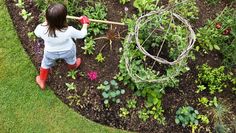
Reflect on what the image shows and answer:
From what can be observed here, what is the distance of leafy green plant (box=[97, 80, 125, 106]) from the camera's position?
4.75 m

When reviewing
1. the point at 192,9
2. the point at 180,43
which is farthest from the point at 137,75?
the point at 192,9

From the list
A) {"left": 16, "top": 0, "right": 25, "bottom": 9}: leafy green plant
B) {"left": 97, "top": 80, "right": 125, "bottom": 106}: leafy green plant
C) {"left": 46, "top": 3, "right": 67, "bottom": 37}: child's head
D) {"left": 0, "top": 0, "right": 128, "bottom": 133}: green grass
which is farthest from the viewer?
{"left": 16, "top": 0, "right": 25, "bottom": 9}: leafy green plant

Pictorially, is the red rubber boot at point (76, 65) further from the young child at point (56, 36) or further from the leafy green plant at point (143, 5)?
the leafy green plant at point (143, 5)

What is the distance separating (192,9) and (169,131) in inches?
60.2

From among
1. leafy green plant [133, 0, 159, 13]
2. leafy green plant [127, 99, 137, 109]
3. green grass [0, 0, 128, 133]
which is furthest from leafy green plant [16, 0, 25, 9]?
leafy green plant [127, 99, 137, 109]

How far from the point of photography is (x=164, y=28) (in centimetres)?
498

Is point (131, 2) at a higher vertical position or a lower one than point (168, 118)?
higher

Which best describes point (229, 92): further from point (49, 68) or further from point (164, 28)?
point (49, 68)

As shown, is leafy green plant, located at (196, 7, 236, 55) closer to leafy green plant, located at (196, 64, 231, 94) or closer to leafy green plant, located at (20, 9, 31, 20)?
leafy green plant, located at (196, 64, 231, 94)

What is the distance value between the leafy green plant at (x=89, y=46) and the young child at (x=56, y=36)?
0.25m

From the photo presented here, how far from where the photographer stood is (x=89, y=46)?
194 inches

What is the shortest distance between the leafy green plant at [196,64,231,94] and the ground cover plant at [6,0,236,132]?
0.01 m

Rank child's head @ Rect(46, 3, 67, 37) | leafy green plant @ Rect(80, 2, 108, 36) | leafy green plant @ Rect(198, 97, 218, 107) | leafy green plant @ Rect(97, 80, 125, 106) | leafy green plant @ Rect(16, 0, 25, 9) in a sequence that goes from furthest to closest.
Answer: leafy green plant @ Rect(16, 0, 25, 9), leafy green plant @ Rect(80, 2, 108, 36), leafy green plant @ Rect(198, 97, 218, 107), leafy green plant @ Rect(97, 80, 125, 106), child's head @ Rect(46, 3, 67, 37)

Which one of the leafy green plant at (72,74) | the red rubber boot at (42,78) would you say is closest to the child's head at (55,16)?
the red rubber boot at (42,78)
